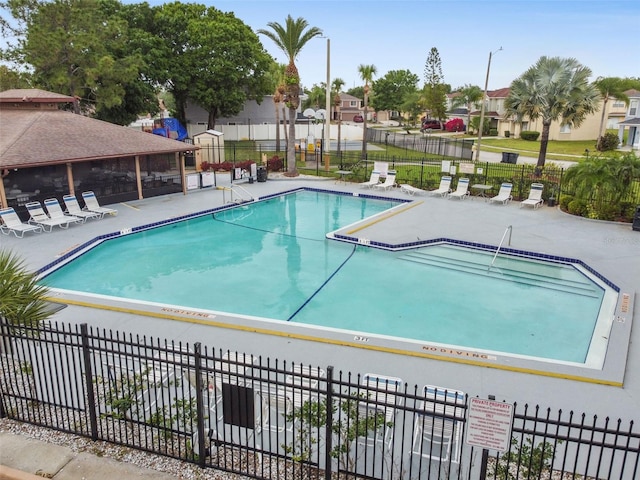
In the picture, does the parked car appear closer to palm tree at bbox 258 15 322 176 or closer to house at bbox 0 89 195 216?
palm tree at bbox 258 15 322 176

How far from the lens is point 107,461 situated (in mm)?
5867

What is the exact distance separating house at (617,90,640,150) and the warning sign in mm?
47478

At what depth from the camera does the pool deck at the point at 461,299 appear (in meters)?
7.78

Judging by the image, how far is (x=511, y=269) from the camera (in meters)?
14.4

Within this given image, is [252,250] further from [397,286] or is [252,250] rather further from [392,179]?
[392,179]

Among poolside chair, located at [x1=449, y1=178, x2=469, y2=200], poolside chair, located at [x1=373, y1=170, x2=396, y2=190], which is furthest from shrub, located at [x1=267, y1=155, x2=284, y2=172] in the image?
poolside chair, located at [x1=449, y1=178, x2=469, y2=200]

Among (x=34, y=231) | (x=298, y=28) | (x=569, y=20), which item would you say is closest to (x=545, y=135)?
(x=569, y=20)

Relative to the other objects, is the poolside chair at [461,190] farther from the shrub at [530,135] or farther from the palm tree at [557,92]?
the shrub at [530,135]

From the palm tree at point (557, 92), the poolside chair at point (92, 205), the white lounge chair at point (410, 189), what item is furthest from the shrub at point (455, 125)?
the poolside chair at point (92, 205)

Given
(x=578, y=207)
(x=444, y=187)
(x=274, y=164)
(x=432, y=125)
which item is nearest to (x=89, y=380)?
(x=578, y=207)

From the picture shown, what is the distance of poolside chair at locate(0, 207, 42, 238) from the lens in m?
16.1

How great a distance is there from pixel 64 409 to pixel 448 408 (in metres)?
5.21

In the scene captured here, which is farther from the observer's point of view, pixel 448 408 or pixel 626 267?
pixel 626 267

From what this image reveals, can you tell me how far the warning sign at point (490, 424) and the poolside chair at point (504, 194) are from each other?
59.7ft
